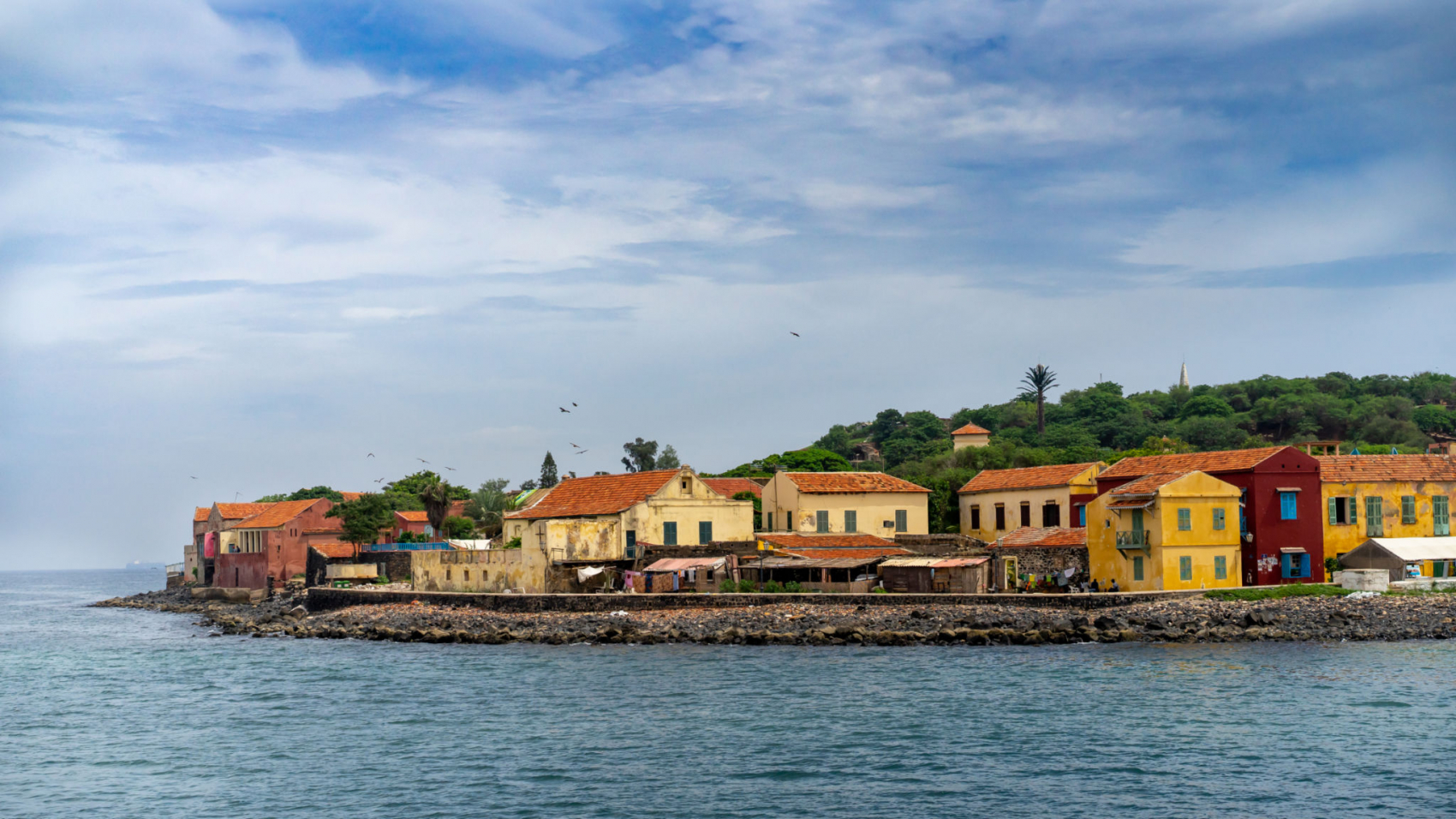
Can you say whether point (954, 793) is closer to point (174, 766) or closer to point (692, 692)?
point (692, 692)

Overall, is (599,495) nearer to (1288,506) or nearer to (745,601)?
(745,601)

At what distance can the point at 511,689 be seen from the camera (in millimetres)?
38719

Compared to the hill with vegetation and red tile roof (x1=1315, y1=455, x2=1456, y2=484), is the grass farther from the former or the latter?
the hill with vegetation

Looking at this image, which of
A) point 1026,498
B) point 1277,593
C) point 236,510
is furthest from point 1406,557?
point 236,510

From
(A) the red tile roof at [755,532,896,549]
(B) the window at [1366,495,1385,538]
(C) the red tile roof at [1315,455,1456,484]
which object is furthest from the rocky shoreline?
(A) the red tile roof at [755,532,896,549]

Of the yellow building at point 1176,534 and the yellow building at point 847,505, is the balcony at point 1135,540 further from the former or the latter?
the yellow building at point 847,505

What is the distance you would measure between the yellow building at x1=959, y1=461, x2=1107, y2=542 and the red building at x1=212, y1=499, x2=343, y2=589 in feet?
152

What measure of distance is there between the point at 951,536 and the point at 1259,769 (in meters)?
36.1

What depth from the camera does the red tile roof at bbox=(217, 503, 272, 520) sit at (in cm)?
9644

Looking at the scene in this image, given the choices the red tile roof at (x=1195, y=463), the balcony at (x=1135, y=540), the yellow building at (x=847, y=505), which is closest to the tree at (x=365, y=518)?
the yellow building at (x=847, y=505)

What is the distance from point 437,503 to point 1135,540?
58481 mm

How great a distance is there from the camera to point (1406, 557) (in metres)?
52.2

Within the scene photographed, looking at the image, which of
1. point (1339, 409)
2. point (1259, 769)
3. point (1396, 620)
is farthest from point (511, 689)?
point (1339, 409)

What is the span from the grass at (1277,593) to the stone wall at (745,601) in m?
0.93
